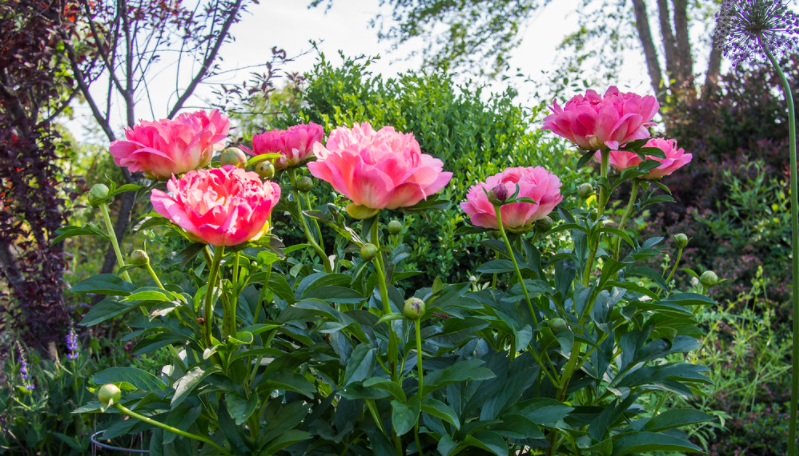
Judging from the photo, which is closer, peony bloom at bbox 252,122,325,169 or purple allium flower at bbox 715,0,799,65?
peony bloom at bbox 252,122,325,169

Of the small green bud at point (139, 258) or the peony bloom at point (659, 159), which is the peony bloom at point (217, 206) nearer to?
the small green bud at point (139, 258)

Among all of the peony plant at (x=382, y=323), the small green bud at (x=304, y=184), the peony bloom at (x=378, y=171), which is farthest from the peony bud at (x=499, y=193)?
the small green bud at (x=304, y=184)

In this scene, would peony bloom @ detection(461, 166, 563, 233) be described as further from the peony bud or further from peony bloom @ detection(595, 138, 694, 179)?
peony bloom @ detection(595, 138, 694, 179)

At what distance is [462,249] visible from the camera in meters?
2.00

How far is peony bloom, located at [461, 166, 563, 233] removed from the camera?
96 cm

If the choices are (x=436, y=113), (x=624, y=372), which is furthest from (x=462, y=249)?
(x=624, y=372)

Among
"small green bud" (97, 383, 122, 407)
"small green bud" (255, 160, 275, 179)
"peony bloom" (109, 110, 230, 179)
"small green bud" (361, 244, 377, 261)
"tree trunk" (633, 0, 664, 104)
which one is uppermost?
"tree trunk" (633, 0, 664, 104)

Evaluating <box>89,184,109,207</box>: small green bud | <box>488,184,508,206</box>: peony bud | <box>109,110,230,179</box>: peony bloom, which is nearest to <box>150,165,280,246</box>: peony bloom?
<box>109,110,230,179</box>: peony bloom

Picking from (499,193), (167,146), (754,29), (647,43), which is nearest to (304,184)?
(167,146)

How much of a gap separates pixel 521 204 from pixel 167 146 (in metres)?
0.61

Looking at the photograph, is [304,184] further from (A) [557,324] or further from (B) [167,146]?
(A) [557,324]

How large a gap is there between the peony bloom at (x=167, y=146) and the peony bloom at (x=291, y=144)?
Answer: 5.9 inches

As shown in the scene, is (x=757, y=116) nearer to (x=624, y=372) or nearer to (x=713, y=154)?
(x=713, y=154)

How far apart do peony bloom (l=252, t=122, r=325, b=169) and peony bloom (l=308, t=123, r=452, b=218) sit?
9.5 inches
